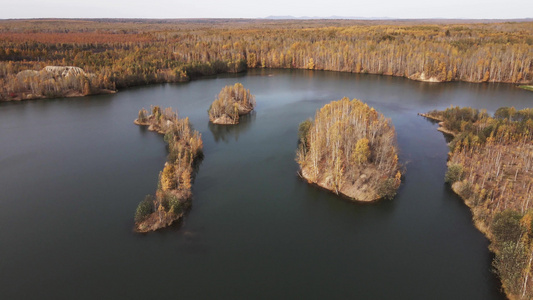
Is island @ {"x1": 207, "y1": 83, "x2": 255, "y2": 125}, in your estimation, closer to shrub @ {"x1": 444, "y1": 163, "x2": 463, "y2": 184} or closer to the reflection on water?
the reflection on water

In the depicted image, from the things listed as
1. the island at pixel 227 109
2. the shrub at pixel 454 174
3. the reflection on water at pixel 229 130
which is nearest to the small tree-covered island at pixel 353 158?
the shrub at pixel 454 174

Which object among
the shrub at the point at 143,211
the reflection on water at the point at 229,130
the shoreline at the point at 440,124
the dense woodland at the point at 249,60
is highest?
Answer: the dense woodland at the point at 249,60

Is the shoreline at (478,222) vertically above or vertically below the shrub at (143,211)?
below

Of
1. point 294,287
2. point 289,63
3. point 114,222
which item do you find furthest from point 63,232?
point 289,63

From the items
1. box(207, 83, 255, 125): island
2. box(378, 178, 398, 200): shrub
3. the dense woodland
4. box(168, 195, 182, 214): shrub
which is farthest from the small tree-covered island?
the dense woodland

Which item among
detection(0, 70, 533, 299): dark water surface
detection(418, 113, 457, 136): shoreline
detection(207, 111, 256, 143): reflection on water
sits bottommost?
detection(0, 70, 533, 299): dark water surface

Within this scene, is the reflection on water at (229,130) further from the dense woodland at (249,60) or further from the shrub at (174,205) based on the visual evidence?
the dense woodland at (249,60)

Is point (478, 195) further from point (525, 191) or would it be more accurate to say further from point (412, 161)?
point (412, 161)
